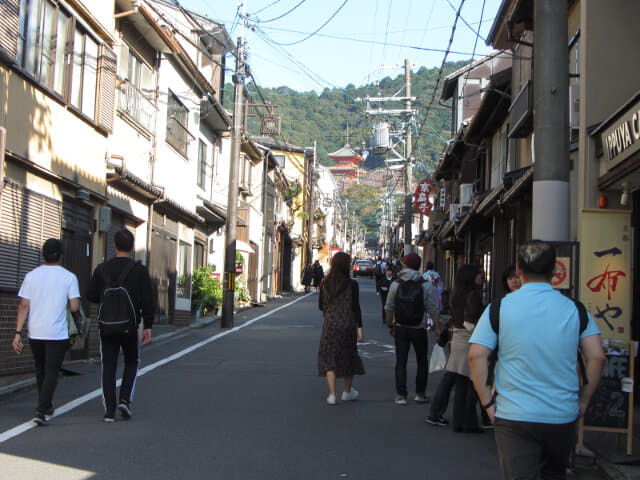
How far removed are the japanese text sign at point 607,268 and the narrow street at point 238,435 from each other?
202 cm

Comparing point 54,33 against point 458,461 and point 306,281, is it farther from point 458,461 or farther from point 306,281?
point 306,281

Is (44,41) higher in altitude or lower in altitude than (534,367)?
higher

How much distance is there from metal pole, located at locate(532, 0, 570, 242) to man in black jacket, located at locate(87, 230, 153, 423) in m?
4.01

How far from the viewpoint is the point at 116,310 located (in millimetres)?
7695

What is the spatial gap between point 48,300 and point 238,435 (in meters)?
2.30

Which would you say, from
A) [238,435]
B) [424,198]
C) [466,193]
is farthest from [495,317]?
[424,198]

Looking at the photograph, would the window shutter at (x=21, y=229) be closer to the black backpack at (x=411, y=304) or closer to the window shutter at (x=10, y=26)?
the window shutter at (x=10, y=26)

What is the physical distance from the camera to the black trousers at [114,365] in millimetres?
7667

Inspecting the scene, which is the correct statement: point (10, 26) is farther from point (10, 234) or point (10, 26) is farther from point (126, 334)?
point (126, 334)

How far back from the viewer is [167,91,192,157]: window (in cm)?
2068

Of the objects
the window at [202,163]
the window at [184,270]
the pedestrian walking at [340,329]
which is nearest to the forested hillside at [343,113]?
the window at [202,163]

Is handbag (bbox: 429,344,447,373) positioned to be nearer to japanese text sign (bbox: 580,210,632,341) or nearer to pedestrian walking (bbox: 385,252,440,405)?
pedestrian walking (bbox: 385,252,440,405)

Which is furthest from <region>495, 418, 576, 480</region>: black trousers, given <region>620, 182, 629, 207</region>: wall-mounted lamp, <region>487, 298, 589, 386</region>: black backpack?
<region>620, 182, 629, 207</region>: wall-mounted lamp

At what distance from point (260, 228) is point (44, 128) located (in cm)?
2853
